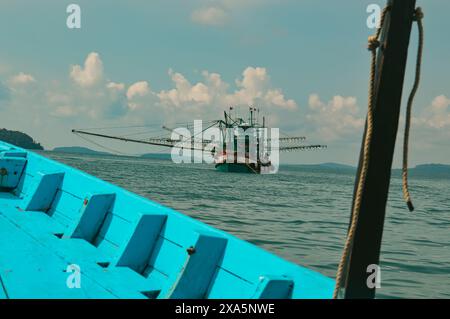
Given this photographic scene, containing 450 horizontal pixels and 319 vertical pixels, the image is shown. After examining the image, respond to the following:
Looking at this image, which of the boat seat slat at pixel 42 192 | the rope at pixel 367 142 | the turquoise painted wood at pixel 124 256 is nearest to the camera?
the rope at pixel 367 142

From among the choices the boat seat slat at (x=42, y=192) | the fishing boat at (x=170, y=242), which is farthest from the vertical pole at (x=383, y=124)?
the boat seat slat at (x=42, y=192)

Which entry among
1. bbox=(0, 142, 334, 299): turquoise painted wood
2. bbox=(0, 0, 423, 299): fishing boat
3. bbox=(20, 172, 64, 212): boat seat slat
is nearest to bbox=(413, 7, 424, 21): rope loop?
bbox=(0, 0, 423, 299): fishing boat

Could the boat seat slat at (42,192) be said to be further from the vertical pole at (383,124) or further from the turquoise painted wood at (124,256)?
the vertical pole at (383,124)

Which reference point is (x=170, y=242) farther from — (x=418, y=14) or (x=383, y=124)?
(x=418, y=14)

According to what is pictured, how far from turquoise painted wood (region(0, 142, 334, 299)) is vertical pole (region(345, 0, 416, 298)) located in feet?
3.34

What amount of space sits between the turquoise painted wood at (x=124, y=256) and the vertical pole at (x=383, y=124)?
102 cm

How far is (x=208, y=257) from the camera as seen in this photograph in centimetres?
424

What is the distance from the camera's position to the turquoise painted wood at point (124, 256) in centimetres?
382

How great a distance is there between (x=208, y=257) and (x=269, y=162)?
325ft

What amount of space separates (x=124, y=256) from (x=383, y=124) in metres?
3.39

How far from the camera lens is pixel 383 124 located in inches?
97.0

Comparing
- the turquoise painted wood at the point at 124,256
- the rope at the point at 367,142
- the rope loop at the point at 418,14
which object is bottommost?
the turquoise painted wood at the point at 124,256

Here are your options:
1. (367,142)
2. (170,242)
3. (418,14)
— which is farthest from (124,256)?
(418,14)
